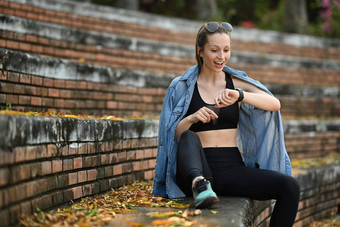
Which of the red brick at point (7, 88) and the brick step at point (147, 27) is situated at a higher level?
the brick step at point (147, 27)

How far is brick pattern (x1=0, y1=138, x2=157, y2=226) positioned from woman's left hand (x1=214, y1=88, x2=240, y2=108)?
0.94 meters

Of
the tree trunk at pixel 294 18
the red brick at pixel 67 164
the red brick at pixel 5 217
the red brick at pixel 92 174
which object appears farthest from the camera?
the tree trunk at pixel 294 18

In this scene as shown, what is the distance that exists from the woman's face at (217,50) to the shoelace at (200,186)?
0.95m

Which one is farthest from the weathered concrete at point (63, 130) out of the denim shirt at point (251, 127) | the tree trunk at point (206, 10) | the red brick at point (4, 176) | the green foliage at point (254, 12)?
the tree trunk at point (206, 10)

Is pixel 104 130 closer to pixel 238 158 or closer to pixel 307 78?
pixel 238 158

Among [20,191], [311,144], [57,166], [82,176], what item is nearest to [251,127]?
[82,176]

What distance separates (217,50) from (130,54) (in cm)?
412

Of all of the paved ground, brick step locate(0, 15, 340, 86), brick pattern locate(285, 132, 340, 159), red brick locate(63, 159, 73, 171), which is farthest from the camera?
brick pattern locate(285, 132, 340, 159)

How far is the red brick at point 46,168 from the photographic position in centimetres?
302

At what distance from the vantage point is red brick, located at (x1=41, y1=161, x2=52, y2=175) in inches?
119

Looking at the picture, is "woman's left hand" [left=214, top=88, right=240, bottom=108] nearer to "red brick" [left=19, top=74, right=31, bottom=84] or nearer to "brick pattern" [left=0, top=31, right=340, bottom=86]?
"red brick" [left=19, top=74, right=31, bottom=84]

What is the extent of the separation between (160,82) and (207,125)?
3002 millimetres

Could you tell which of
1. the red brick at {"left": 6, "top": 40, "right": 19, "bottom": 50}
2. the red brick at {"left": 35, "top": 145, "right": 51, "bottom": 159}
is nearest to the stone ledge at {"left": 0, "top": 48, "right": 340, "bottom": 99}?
the red brick at {"left": 6, "top": 40, "right": 19, "bottom": 50}

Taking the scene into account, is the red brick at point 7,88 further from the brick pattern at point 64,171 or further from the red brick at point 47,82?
the brick pattern at point 64,171
